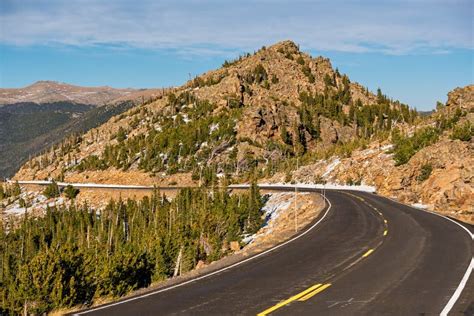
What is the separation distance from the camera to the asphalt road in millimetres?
11711

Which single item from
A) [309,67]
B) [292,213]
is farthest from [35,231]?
[309,67]

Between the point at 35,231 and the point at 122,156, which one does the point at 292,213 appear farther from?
the point at 122,156

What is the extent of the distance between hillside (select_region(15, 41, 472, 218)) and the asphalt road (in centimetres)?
2475

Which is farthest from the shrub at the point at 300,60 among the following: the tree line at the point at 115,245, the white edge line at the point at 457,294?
the white edge line at the point at 457,294

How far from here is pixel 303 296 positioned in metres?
12.7

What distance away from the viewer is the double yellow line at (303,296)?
11472 millimetres

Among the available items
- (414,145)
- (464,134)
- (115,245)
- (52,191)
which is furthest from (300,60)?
(464,134)

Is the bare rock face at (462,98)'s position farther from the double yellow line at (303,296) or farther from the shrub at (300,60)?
the shrub at (300,60)

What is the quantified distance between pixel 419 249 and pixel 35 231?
91026mm

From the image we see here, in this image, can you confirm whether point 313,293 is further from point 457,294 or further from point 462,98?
point 462,98

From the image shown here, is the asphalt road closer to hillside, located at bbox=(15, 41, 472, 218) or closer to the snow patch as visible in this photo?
hillside, located at bbox=(15, 41, 472, 218)

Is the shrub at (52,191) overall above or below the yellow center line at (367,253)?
below

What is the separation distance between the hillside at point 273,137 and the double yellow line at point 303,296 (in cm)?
3272

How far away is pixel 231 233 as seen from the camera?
53906 mm
